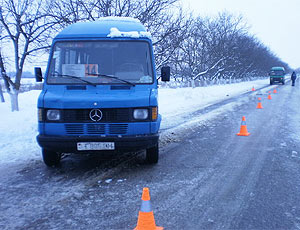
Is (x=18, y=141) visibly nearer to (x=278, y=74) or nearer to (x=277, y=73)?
(x=278, y=74)

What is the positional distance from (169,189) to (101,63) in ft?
8.50

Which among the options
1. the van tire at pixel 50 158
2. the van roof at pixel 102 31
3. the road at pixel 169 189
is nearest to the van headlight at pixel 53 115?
the van tire at pixel 50 158

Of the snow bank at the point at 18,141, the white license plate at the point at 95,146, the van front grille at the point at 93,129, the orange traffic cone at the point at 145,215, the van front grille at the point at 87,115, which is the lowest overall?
the snow bank at the point at 18,141

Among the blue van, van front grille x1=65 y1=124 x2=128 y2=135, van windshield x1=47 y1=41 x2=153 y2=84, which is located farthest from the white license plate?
van windshield x1=47 y1=41 x2=153 y2=84

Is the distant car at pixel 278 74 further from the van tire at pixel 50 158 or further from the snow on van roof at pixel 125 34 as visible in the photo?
the van tire at pixel 50 158

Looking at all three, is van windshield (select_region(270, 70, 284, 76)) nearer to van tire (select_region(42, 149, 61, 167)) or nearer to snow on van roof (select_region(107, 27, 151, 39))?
snow on van roof (select_region(107, 27, 151, 39))

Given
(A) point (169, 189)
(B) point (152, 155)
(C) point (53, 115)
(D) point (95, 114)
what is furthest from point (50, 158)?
(A) point (169, 189)

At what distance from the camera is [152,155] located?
538 centimetres

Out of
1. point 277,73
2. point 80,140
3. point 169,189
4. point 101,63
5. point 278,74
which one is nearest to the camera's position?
point 169,189

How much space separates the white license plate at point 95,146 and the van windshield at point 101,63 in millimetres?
1136

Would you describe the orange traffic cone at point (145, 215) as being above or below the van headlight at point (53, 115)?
below

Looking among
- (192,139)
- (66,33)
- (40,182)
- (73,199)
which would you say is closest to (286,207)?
(73,199)

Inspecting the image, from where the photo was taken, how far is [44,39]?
40.8 ft

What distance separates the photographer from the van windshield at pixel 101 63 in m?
5.20
